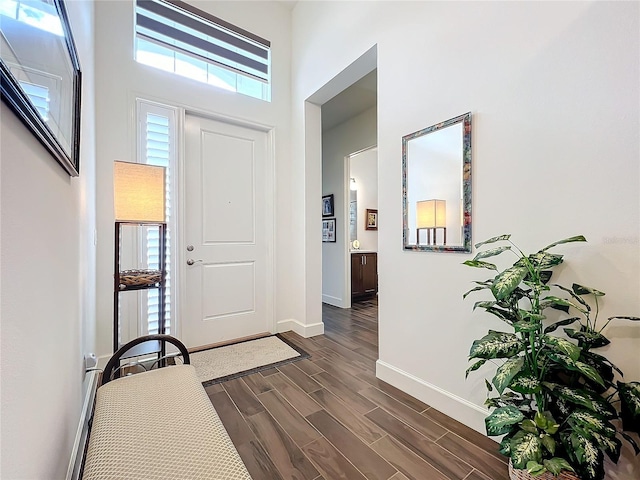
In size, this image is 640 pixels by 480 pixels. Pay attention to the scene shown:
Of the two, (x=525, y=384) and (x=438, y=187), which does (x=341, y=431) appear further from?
(x=438, y=187)

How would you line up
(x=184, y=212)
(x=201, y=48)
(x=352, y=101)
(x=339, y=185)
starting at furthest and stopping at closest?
(x=339, y=185), (x=352, y=101), (x=201, y=48), (x=184, y=212)

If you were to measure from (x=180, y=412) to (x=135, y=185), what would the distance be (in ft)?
4.28

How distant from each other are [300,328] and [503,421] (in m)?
2.32

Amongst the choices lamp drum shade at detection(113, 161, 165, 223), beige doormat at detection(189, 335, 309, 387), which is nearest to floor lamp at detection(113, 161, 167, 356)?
lamp drum shade at detection(113, 161, 165, 223)

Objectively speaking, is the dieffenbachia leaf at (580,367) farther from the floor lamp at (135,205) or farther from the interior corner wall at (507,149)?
the floor lamp at (135,205)

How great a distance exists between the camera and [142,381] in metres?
1.25

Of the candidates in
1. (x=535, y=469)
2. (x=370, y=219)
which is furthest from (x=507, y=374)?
(x=370, y=219)

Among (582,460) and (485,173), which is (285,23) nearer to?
(485,173)

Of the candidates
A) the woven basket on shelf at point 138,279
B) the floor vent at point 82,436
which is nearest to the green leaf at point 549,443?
the floor vent at point 82,436

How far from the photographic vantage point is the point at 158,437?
0.89 metres

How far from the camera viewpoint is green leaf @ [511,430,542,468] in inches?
40.0

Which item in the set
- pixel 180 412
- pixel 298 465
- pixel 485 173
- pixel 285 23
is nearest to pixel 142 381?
pixel 180 412

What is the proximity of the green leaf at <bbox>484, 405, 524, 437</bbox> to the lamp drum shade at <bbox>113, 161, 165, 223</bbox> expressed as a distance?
1.98m

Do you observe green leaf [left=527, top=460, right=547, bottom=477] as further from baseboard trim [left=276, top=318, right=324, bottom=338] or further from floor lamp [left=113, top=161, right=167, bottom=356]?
baseboard trim [left=276, top=318, right=324, bottom=338]
